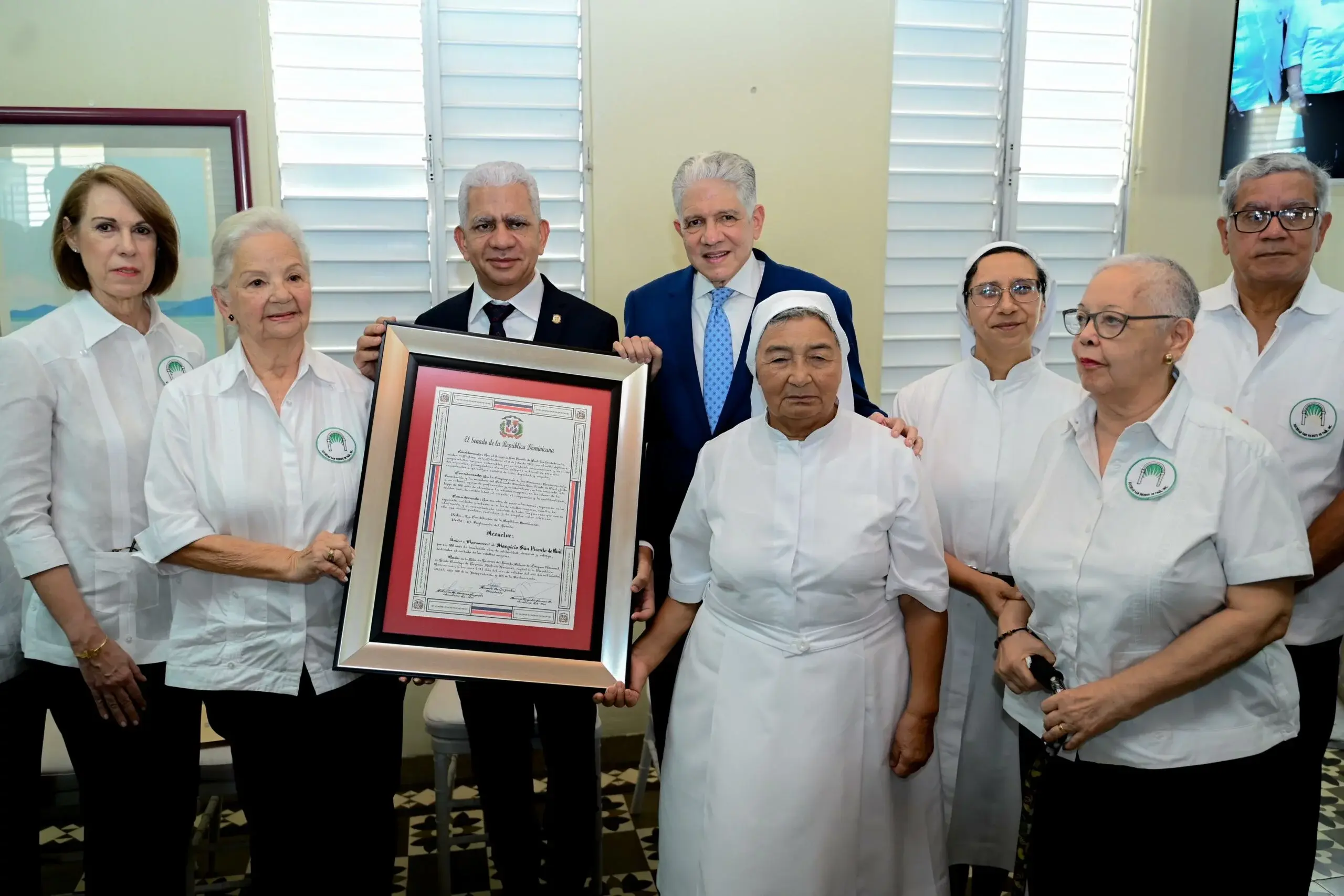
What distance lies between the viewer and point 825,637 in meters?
2.06

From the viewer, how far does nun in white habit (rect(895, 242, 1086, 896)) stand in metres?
2.33

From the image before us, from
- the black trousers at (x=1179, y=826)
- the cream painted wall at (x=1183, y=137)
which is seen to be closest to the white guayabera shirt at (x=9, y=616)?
the black trousers at (x=1179, y=826)

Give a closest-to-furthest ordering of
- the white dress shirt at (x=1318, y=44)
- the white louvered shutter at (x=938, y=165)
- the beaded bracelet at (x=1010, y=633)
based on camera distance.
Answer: the beaded bracelet at (x=1010, y=633), the white dress shirt at (x=1318, y=44), the white louvered shutter at (x=938, y=165)

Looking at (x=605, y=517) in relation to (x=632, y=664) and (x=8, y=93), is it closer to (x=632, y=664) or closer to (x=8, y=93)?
(x=632, y=664)

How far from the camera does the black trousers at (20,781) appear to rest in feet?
Answer: 7.30

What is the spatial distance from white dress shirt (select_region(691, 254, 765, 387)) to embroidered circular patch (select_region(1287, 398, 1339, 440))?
137 cm

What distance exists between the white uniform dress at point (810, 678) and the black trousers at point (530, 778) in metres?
0.40

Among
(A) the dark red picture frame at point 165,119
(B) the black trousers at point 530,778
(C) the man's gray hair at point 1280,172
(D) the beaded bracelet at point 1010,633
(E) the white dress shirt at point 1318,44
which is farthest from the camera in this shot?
(E) the white dress shirt at point 1318,44

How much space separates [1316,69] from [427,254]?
137 inches

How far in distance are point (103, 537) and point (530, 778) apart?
3.94ft

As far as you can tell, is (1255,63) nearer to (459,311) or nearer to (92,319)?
(459,311)

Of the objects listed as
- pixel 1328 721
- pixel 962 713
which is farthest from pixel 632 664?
pixel 1328 721

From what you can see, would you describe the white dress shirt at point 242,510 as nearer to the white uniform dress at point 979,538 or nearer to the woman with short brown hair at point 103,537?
the woman with short brown hair at point 103,537

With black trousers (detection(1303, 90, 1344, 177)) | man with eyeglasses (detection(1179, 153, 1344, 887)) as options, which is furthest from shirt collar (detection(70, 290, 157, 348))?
black trousers (detection(1303, 90, 1344, 177))
